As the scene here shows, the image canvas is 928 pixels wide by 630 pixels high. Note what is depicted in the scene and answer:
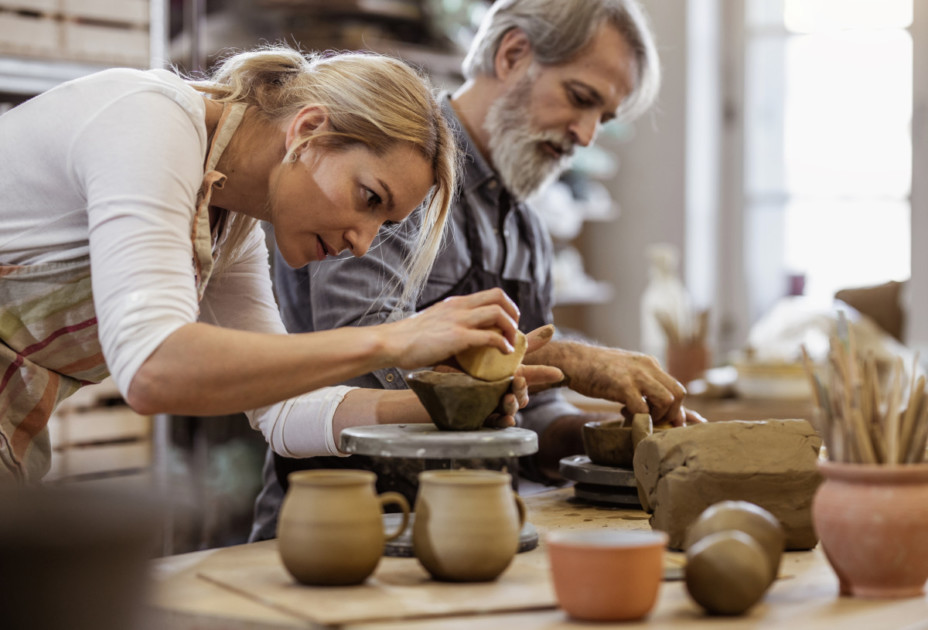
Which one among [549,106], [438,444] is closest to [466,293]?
[549,106]

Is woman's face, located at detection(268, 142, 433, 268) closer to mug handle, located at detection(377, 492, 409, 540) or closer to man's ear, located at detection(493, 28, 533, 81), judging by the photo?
mug handle, located at detection(377, 492, 409, 540)

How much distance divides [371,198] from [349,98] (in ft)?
0.46

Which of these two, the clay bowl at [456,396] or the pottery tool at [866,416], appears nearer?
the pottery tool at [866,416]

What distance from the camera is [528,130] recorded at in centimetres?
238

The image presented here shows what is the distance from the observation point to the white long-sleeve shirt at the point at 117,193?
1.21 m

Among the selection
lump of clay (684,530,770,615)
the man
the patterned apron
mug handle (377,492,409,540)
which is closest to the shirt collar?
the man

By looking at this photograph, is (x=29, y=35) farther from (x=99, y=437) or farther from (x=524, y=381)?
(x=524, y=381)

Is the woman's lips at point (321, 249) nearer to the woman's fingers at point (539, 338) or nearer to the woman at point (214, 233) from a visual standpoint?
the woman at point (214, 233)

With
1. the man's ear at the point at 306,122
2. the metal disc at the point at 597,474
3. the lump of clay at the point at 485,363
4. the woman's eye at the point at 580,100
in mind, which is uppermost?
the woman's eye at the point at 580,100

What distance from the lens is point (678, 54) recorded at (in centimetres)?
554

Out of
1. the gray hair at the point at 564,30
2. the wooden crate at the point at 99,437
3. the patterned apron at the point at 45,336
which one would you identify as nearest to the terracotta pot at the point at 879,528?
the patterned apron at the point at 45,336

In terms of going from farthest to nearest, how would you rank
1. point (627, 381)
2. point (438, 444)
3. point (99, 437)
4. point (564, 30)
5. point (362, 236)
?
1. point (99, 437)
2. point (564, 30)
3. point (627, 381)
4. point (362, 236)
5. point (438, 444)

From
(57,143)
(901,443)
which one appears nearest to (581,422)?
(901,443)

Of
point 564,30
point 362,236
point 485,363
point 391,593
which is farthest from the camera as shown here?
point 564,30
